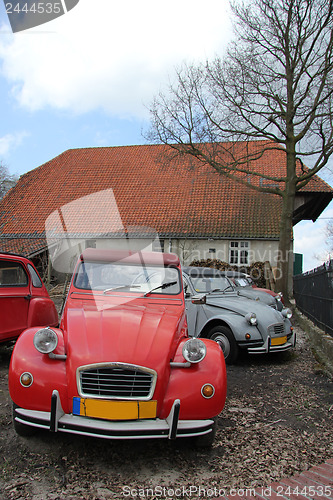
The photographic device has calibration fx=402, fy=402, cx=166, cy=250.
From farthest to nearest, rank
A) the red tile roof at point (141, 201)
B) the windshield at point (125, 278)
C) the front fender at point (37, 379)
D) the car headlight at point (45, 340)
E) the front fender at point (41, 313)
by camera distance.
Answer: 1. the red tile roof at point (141, 201)
2. the front fender at point (41, 313)
3. the windshield at point (125, 278)
4. the car headlight at point (45, 340)
5. the front fender at point (37, 379)

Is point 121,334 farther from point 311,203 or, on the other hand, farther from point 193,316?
point 311,203

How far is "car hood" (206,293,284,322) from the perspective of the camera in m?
7.32

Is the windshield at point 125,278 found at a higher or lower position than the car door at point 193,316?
higher

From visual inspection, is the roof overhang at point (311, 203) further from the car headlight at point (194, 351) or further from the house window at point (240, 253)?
the car headlight at point (194, 351)

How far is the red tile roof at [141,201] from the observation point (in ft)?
75.2

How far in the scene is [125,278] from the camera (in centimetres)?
488

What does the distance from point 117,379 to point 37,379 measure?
70cm

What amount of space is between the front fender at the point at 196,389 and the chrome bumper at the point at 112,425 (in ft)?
0.27

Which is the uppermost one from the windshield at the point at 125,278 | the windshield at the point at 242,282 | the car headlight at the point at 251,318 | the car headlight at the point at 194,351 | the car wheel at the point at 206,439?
the windshield at the point at 125,278

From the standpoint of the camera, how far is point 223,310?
740 centimetres

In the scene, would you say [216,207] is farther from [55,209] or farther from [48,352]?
[48,352]

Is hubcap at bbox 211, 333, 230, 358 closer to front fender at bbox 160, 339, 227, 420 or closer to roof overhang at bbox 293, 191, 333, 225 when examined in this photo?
front fender at bbox 160, 339, 227, 420

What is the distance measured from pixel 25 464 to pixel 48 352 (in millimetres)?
888

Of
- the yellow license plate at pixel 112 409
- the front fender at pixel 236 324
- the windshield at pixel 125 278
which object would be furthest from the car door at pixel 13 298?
the yellow license plate at pixel 112 409
